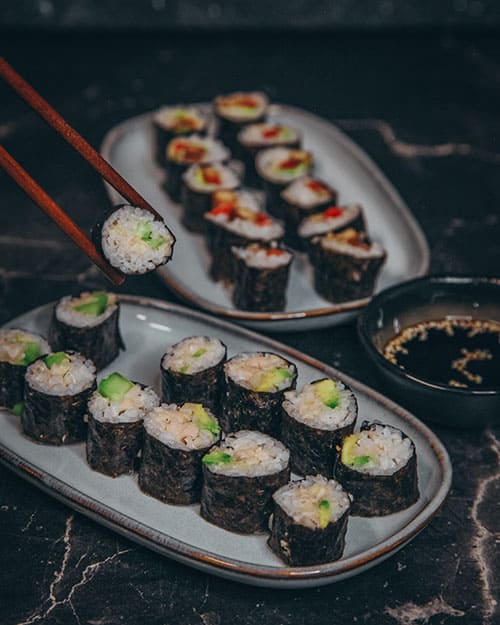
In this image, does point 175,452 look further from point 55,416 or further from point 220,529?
point 55,416

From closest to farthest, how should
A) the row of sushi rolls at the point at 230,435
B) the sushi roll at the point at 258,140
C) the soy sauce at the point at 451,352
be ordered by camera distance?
the row of sushi rolls at the point at 230,435, the soy sauce at the point at 451,352, the sushi roll at the point at 258,140

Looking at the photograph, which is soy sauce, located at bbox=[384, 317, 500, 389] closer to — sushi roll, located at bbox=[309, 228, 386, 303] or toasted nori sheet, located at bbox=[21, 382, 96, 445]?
sushi roll, located at bbox=[309, 228, 386, 303]

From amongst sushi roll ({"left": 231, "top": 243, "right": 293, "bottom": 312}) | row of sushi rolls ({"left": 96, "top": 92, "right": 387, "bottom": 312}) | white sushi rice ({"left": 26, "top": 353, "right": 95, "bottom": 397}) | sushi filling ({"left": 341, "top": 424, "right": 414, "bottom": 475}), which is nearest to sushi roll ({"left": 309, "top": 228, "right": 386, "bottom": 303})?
row of sushi rolls ({"left": 96, "top": 92, "right": 387, "bottom": 312})

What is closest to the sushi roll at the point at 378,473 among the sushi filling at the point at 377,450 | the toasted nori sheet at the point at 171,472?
the sushi filling at the point at 377,450

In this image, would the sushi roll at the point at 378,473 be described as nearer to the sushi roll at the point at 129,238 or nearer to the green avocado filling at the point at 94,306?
the sushi roll at the point at 129,238

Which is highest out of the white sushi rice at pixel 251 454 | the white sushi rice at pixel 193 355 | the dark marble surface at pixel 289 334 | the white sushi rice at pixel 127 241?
the white sushi rice at pixel 127 241

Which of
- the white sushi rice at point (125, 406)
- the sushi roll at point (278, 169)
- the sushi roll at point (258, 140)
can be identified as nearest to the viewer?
the white sushi rice at point (125, 406)

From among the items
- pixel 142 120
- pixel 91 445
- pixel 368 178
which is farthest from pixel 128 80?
pixel 91 445
